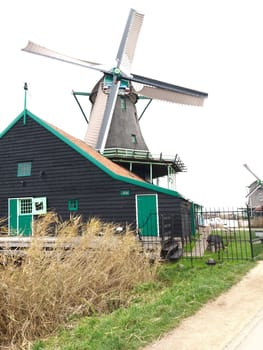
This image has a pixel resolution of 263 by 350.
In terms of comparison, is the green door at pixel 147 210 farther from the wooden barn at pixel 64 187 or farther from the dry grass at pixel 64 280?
the dry grass at pixel 64 280

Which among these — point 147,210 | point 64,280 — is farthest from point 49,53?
point 64,280

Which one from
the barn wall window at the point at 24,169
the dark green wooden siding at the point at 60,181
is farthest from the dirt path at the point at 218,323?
the barn wall window at the point at 24,169

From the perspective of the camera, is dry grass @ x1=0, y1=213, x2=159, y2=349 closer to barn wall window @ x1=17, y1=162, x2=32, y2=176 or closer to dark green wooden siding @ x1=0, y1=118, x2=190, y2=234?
dark green wooden siding @ x1=0, y1=118, x2=190, y2=234

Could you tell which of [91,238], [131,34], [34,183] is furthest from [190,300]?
[131,34]

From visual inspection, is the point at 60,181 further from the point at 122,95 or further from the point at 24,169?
the point at 122,95

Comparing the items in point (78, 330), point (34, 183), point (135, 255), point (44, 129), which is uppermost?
point (44, 129)

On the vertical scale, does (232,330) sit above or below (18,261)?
below

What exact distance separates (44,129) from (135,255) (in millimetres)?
10985

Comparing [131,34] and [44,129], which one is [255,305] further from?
[131,34]

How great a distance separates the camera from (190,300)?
5613 mm

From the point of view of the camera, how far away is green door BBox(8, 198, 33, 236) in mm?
16344

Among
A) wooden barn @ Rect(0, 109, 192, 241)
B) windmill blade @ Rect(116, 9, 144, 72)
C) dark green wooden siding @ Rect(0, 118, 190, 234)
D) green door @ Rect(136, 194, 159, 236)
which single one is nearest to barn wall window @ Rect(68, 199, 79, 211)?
wooden barn @ Rect(0, 109, 192, 241)

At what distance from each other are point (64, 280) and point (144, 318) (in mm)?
1771

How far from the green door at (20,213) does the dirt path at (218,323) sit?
1215cm
